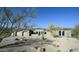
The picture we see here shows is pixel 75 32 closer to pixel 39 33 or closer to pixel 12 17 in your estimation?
pixel 39 33

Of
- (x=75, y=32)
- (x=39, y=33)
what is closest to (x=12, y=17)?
(x=39, y=33)

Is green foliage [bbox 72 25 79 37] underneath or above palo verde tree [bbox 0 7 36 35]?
underneath

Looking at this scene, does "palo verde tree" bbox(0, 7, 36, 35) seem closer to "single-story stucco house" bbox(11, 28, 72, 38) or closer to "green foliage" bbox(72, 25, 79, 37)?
"single-story stucco house" bbox(11, 28, 72, 38)

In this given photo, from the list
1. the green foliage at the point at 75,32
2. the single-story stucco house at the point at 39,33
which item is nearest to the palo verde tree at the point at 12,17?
the single-story stucco house at the point at 39,33

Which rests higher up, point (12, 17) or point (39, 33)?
point (12, 17)

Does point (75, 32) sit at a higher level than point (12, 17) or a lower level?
lower

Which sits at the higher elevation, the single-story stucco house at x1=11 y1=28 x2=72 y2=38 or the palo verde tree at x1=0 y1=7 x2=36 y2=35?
the palo verde tree at x1=0 y1=7 x2=36 y2=35

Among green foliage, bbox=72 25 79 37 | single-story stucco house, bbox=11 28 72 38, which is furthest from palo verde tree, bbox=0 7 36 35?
green foliage, bbox=72 25 79 37

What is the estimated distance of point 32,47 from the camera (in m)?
2.74

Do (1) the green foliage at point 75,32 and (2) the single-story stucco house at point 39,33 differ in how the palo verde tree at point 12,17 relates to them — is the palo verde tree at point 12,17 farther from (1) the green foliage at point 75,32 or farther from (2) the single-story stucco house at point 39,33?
(1) the green foliage at point 75,32
